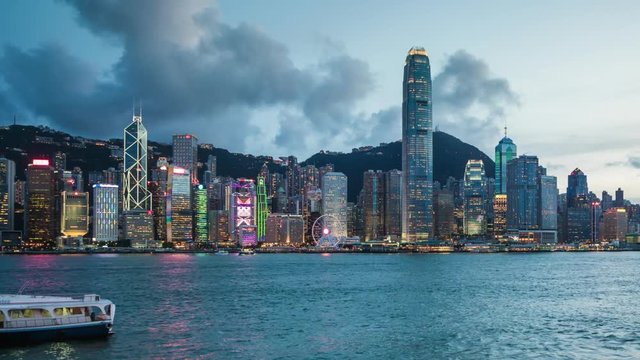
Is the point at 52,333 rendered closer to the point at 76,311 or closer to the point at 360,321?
the point at 76,311

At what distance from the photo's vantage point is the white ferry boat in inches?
1848

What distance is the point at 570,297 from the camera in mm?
85500

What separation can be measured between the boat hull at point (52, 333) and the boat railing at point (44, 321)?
38 centimetres

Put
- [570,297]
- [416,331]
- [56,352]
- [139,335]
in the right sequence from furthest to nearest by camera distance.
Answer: [570,297] < [416,331] < [139,335] < [56,352]

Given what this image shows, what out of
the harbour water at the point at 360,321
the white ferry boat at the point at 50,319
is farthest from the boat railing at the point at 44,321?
the harbour water at the point at 360,321

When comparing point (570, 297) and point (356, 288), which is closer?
point (570, 297)

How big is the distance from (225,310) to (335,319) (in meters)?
13.2

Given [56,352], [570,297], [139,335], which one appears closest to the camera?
[56,352]

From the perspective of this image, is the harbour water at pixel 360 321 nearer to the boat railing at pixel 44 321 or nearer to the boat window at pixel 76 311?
the boat railing at pixel 44 321

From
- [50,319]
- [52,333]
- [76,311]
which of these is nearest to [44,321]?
[50,319]

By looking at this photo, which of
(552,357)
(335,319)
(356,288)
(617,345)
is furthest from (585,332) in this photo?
(356,288)

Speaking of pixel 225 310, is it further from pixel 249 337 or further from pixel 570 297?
pixel 570 297

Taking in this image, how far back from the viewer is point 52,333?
4816 centimetres

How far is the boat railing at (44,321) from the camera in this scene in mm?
46987
